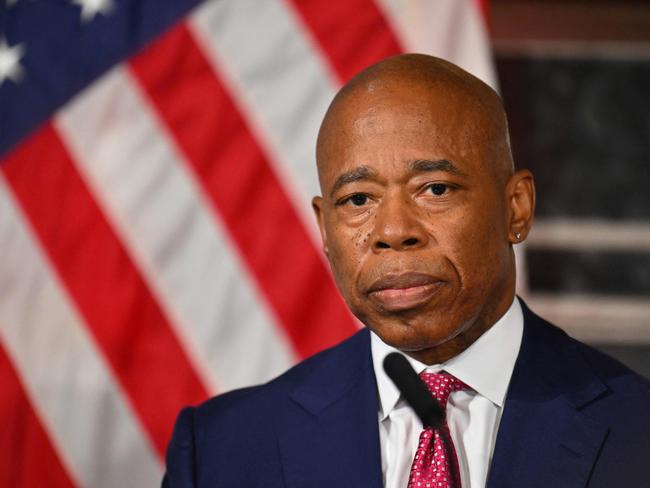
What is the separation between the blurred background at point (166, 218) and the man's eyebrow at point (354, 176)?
0.89 m

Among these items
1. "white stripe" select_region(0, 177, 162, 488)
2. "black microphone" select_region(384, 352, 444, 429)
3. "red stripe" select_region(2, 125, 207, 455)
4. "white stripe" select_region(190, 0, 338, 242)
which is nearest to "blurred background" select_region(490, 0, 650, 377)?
"white stripe" select_region(190, 0, 338, 242)

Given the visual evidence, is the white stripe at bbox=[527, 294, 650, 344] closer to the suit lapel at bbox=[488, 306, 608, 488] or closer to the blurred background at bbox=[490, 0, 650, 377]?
the blurred background at bbox=[490, 0, 650, 377]

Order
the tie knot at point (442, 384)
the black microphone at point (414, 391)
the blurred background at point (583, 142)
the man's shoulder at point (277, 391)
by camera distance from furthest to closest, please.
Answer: the blurred background at point (583, 142)
the man's shoulder at point (277, 391)
the tie knot at point (442, 384)
the black microphone at point (414, 391)

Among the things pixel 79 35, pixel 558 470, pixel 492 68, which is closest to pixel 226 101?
pixel 79 35

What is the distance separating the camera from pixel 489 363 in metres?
1.26

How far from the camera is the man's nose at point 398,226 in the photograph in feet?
3.71

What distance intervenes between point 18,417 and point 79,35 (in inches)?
31.4

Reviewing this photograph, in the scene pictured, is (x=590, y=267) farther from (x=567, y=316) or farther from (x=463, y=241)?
(x=463, y=241)

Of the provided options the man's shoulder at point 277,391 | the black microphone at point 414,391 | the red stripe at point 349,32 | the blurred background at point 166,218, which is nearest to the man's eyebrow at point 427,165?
the black microphone at point 414,391

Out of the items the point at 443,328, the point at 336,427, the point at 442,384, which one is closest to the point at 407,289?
the point at 443,328

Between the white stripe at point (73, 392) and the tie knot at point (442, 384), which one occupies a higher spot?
the white stripe at point (73, 392)

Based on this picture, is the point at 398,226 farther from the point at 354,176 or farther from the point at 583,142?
the point at 583,142

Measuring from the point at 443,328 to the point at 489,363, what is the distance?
0.13 meters

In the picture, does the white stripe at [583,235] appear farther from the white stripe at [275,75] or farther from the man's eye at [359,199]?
the man's eye at [359,199]
